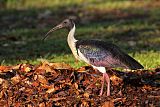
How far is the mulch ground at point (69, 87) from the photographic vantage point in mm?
7656

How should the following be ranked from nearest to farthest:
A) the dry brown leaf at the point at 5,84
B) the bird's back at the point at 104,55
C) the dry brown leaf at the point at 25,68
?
1. the bird's back at the point at 104,55
2. the dry brown leaf at the point at 5,84
3. the dry brown leaf at the point at 25,68

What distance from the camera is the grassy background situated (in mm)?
13062

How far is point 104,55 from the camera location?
25.8 ft

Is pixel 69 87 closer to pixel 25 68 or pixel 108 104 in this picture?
pixel 108 104

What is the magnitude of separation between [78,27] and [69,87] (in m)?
9.90

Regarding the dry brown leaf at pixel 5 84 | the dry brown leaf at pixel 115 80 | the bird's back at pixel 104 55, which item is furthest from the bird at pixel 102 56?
the dry brown leaf at pixel 5 84

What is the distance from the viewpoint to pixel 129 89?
26.6 feet

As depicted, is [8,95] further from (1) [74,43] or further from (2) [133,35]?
(2) [133,35]

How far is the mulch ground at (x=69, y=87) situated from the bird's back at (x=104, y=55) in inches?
15.0

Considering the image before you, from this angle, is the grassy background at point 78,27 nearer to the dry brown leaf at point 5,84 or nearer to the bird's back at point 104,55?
the bird's back at point 104,55

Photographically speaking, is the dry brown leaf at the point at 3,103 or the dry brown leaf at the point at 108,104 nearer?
the dry brown leaf at the point at 108,104

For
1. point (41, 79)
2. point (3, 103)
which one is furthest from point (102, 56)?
point (3, 103)

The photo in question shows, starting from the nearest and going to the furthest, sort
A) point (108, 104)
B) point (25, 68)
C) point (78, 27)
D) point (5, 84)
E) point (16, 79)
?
1. point (108, 104)
2. point (5, 84)
3. point (16, 79)
4. point (25, 68)
5. point (78, 27)

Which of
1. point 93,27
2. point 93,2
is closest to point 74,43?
point 93,27
